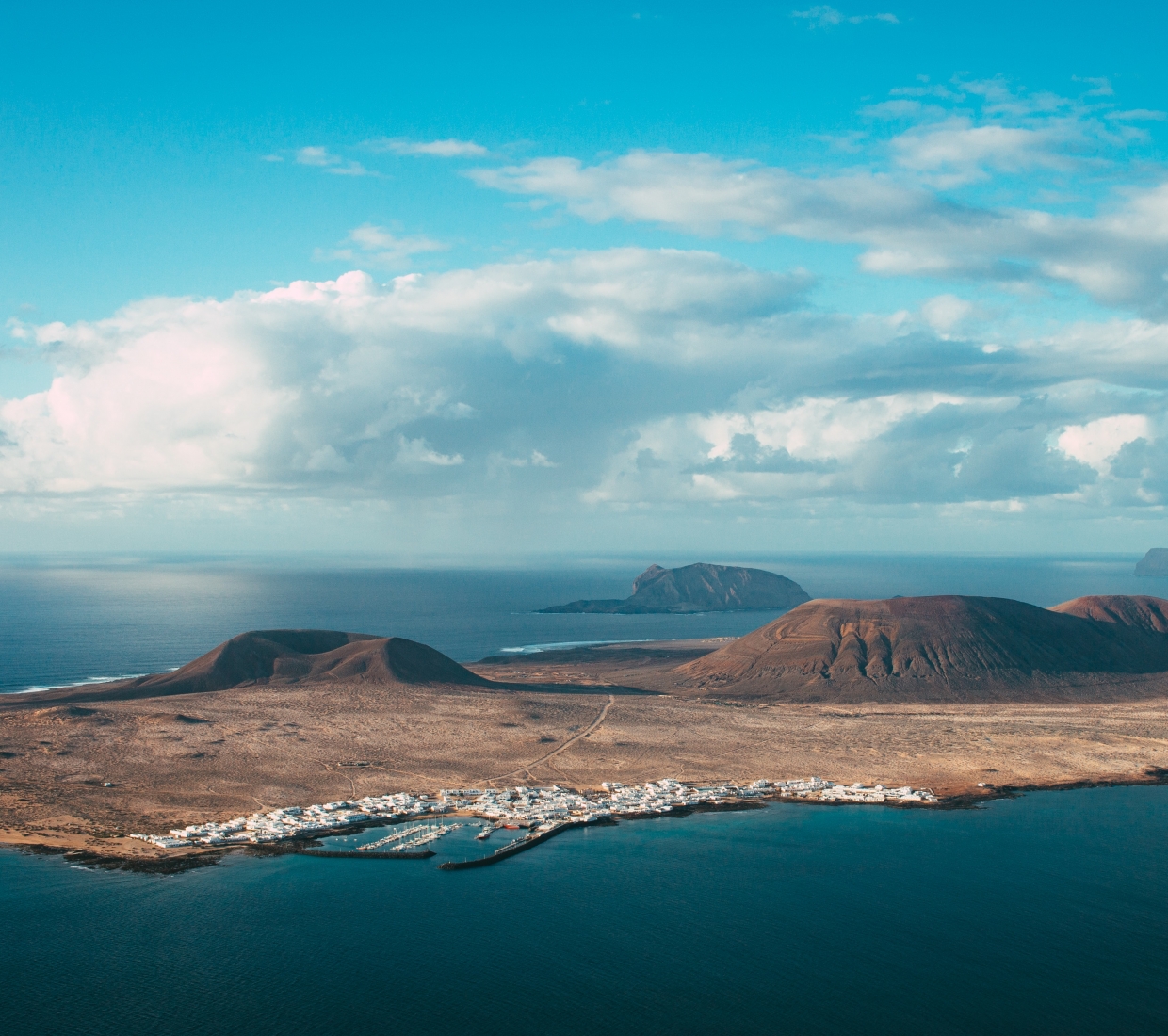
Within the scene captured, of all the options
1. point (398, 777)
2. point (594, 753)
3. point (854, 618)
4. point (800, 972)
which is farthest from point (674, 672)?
point (800, 972)

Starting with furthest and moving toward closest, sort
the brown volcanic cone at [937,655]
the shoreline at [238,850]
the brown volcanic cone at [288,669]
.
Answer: the brown volcanic cone at [937,655] < the brown volcanic cone at [288,669] < the shoreline at [238,850]

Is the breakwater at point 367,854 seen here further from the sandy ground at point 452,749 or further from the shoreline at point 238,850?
the sandy ground at point 452,749

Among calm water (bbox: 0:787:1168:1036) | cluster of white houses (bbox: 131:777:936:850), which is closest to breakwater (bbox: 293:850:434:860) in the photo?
calm water (bbox: 0:787:1168:1036)

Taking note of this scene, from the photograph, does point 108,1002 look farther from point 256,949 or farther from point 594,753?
point 594,753

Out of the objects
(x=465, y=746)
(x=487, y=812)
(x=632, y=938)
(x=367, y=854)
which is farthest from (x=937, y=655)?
(x=632, y=938)

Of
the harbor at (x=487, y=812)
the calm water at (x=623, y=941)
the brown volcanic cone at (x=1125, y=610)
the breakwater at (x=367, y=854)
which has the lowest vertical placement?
the calm water at (x=623, y=941)

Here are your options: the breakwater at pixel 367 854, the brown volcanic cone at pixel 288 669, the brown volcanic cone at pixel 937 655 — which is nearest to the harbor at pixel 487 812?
the breakwater at pixel 367 854

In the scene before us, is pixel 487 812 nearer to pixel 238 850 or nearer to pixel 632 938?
pixel 238 850

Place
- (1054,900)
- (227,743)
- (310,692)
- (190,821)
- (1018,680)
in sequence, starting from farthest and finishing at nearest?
(1018,680) → (310,692) → (227,743) → (190,821) → (1054,900)
